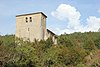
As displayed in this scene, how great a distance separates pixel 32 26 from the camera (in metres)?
52.5

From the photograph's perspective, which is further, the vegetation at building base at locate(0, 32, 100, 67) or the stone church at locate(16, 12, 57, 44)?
the stone church at locate(16, 12, 57, 44)

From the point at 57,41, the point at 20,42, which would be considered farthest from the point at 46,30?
the point at 20,42

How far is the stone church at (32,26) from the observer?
169 feet

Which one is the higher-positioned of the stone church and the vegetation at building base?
the stone church

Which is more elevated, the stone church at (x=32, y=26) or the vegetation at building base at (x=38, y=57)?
the stone church at (x=32, y=26)

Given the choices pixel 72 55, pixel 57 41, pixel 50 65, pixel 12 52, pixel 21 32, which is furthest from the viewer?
pixel 57 41

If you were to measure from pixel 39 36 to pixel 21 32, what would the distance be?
3977mm

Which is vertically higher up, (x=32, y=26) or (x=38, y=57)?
(x=32, y=26)

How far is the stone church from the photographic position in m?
51.7

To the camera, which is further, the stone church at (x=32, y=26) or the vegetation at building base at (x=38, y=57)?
the stone church at (x=32, y=26)

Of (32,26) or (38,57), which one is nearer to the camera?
(38,57)

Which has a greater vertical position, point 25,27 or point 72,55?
point 25,27

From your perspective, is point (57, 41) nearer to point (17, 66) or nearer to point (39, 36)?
point (39, 36)

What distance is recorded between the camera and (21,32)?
5269 centimetres
